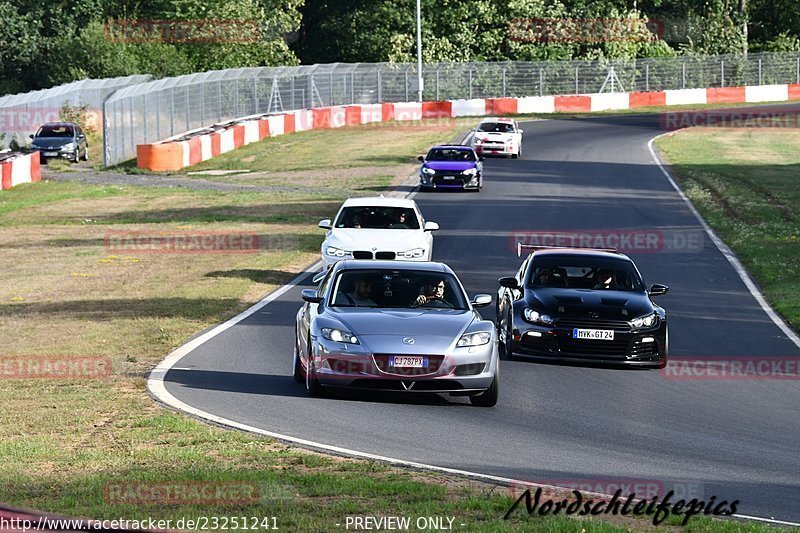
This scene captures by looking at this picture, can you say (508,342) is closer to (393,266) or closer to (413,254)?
(393,266)

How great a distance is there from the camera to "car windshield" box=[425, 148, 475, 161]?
40.3m

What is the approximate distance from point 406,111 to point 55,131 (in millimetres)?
21317

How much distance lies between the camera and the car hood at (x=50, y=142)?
5341cm

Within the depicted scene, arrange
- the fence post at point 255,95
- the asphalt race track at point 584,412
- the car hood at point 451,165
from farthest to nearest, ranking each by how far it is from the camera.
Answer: the fence post at point 255,95, the car hood at point 451,165, the asphalt race track at point 584,412

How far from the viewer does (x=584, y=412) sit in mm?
13195

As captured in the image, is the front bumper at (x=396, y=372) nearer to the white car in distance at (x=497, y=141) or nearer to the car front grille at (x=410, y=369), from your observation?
the car front grille at (x=410, y=369)

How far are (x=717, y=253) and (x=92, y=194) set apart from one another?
21860mm

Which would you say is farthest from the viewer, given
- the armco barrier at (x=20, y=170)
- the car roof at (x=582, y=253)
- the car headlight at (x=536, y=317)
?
the armco barrier at (x=20, y=170)

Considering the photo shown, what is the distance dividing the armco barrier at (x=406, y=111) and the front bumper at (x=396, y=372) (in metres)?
36.8

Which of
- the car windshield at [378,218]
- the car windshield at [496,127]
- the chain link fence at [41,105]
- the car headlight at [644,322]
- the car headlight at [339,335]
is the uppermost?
the chain link fence at [41,105]

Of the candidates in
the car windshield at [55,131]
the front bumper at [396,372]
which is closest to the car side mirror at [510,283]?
the front bumper at [396,372]

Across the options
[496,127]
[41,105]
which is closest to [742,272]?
[496,127]

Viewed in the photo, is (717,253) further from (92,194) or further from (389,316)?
(92,194)

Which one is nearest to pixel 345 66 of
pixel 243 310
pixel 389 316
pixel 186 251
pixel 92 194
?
pixel 92 194
